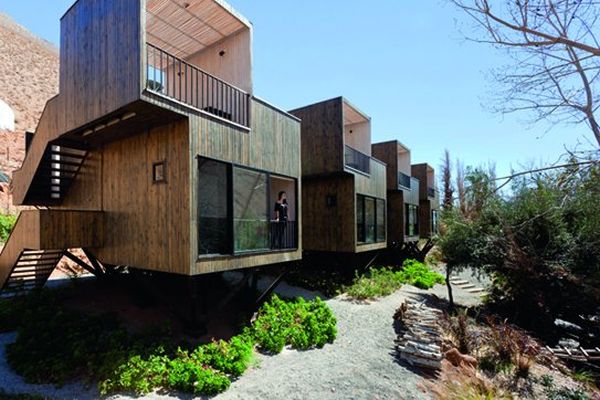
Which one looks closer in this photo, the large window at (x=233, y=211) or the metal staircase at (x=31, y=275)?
the large window at (x=233, y=211)

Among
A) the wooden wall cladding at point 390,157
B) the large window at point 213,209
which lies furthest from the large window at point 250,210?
the wooden wall cladding at point 390,157

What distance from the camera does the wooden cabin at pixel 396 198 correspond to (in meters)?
18.3

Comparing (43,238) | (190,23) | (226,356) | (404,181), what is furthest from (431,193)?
(43,238)

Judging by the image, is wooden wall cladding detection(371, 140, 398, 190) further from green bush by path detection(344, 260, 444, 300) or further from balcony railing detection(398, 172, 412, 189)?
green bush by path detection(344, 260, 444, 300)

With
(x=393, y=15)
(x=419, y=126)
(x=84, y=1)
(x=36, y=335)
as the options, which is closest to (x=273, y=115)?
(x=393, y=15)

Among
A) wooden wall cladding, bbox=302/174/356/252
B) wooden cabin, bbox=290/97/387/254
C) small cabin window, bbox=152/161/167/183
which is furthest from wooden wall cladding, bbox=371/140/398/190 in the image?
small cabin window, bbox=152/161/167/183

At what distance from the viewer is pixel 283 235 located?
8727mm

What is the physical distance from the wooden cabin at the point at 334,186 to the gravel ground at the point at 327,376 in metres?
4.83

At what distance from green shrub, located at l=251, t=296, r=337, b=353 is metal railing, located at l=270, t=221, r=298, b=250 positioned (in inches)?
68.4

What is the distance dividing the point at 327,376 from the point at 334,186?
8.22 meters

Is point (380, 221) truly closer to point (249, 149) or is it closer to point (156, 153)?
point (249, 149)

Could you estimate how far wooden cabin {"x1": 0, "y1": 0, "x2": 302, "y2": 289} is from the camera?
6160mm

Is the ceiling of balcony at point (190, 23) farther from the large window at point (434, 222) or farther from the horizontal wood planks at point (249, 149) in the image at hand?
the large window at point (434, 222)

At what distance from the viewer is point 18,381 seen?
5309 mm
